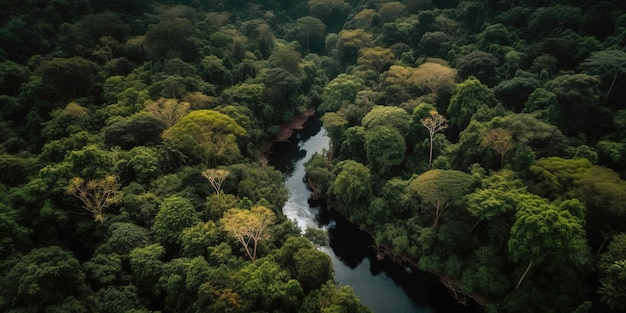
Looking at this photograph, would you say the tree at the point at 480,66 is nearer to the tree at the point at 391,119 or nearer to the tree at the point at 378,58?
the tree at the point at 391,119

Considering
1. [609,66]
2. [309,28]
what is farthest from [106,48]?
[609,66]

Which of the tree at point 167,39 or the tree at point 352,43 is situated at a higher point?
the tree at point 167,39

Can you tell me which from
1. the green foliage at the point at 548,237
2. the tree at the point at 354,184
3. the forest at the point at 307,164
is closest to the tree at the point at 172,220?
the forest at the point at 307,164

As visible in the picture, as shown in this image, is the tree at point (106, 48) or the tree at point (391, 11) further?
the tree at point (391, 11)

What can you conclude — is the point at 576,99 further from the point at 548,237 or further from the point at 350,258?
the point at 350,258

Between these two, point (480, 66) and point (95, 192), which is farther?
point (480, 66)

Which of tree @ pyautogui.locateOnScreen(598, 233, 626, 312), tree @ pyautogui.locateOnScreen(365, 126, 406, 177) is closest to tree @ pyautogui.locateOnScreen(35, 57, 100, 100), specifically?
tree @ pyautogui.locateOnScreen(365, 126, 406, 177)
